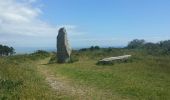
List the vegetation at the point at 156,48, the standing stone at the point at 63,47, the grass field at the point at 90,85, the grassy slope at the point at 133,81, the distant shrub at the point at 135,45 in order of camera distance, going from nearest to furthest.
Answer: the grass field at the point at 90,85 < the grassy slope at the point at 133,81 < the standing stone at the point at 63,47 < the vegetation at the point at 156,48 < the distant shrub at the point at 135,45

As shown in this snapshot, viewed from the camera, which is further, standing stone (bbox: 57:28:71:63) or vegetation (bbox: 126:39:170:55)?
vegetation (bbox: 126:39:170:55)

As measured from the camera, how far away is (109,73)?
904 inches

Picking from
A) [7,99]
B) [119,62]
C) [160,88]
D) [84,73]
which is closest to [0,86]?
[7,99]

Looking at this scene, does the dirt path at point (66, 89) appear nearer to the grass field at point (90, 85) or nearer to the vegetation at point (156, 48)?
the grass field at point (90, 85)

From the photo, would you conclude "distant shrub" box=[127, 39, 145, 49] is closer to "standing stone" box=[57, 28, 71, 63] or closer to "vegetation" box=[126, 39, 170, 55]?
"vegetation" box=[126, 39, 170, 55]

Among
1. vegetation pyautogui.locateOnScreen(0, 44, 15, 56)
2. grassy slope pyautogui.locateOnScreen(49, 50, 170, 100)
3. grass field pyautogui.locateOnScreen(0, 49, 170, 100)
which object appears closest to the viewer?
grass field pyautogui.locateOnScreen(0, 49, 170, 100)

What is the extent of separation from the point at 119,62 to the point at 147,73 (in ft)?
25.3

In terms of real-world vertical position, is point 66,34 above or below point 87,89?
above

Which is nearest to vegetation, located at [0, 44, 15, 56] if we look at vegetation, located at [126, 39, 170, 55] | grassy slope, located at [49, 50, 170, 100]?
vegetation, located at [126, 39, 170, 55]

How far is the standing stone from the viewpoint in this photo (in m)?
34.2

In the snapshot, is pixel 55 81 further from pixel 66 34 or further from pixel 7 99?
pixel 66 34

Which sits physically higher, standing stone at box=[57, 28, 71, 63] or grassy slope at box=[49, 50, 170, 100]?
standing stone at box=[57, 28, 71, 63]

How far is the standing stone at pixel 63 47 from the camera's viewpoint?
34250 millimetres

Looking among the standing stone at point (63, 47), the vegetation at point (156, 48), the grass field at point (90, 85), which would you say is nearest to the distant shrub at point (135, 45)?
the vegetation at point (156, 48)
